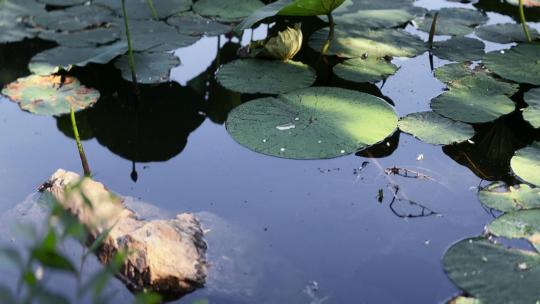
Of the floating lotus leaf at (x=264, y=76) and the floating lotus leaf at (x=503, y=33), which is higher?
the floating lotus leaf at (x=503, y=33)

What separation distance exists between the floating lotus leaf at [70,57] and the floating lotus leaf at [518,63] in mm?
1793

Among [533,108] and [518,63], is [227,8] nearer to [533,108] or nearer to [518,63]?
[518,63]

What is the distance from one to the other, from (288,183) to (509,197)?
2.64ft

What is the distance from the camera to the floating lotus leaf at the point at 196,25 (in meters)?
3.73

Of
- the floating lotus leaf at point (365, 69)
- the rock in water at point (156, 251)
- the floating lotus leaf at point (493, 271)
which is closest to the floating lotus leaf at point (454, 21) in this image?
the floating lotus leaf at point (365, 69)

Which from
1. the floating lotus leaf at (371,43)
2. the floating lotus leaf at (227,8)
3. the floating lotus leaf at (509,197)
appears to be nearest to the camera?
the floating lotus leaf at (509,197)

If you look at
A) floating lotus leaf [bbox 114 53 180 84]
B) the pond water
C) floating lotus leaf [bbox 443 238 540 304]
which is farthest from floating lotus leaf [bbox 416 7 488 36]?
floating lotus leaf [bbox 443 238 540 304]

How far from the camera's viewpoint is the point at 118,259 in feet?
2.38

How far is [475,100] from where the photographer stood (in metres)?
2.91

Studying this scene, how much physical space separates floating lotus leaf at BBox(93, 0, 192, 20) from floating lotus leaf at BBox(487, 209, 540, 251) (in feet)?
8.03

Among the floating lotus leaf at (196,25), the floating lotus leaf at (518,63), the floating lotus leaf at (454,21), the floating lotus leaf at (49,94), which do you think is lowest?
the floating lotus leaf at (49,94)

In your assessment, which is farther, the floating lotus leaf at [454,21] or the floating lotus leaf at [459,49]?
the floating lotus leaf at [454,21]

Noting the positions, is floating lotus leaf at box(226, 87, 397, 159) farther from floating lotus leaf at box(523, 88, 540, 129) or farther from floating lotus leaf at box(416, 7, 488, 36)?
floating lotus leaf at box(416, 7, 488, 36)

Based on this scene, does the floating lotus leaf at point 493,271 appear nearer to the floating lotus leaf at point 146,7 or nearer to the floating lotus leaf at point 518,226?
the floating lotus leaf at point 518,226
